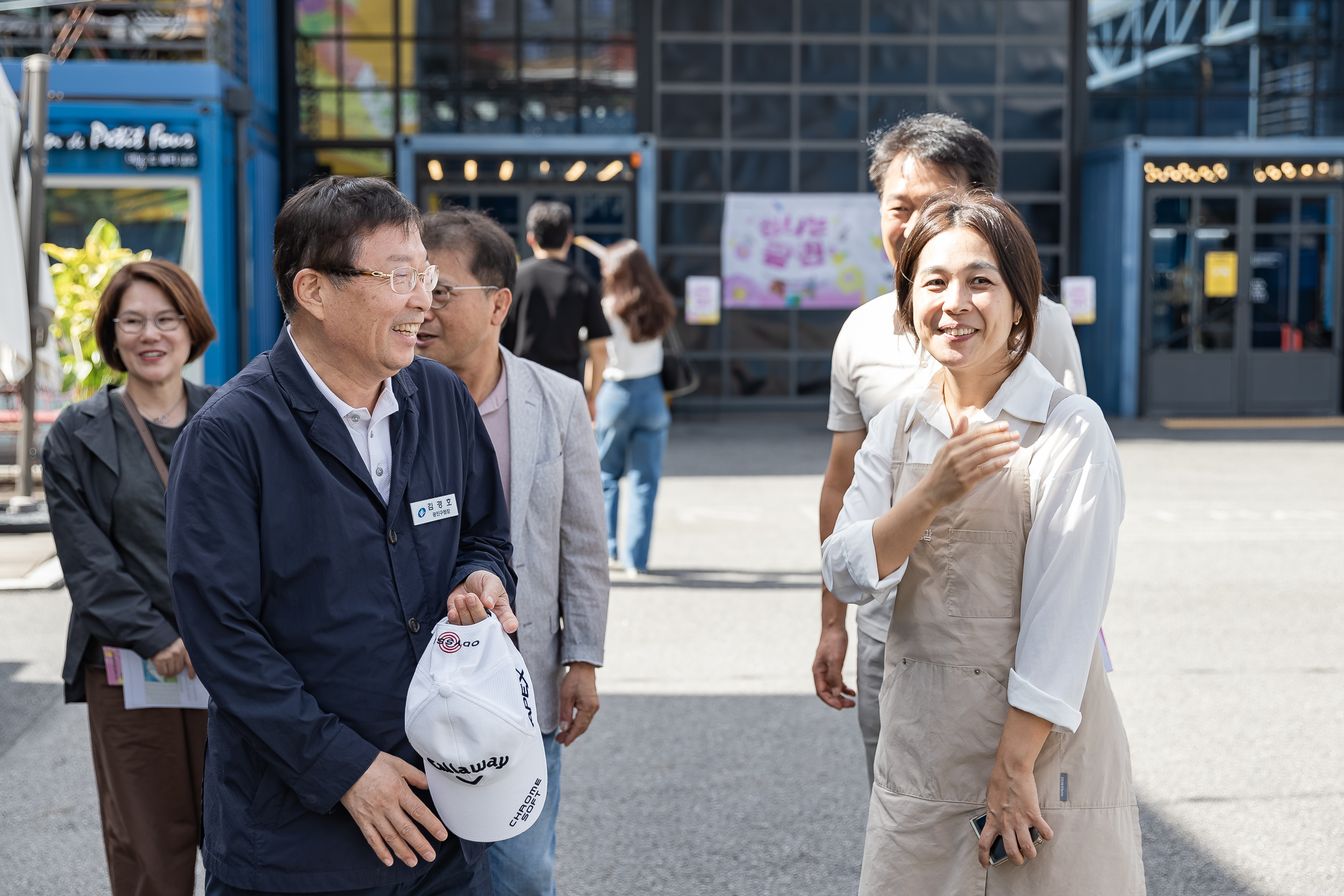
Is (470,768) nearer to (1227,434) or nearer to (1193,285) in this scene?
(1227,434)

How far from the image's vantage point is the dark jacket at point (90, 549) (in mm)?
3211

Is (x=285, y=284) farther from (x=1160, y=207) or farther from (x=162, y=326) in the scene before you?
(x=1160, y=207)

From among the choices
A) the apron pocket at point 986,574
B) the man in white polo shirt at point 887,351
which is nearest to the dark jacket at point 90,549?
the man in white polo shirt at point 887,351

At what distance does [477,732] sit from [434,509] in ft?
1.33

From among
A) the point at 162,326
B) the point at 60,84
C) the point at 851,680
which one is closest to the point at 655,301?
the point at 851,680

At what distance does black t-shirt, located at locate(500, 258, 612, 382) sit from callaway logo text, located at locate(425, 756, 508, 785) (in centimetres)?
516

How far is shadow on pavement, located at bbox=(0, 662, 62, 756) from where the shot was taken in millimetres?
5246

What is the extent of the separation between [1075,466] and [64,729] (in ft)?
14.5

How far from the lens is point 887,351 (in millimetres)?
3148

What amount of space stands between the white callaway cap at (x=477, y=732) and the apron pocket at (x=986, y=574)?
77cm

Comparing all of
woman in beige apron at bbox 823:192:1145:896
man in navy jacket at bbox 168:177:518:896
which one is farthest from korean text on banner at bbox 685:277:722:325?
man in navy jacket at bbox 168:177:518:896

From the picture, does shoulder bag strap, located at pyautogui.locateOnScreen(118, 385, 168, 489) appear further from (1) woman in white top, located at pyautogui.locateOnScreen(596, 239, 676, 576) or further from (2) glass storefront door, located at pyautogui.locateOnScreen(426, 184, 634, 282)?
(2) glass storefront door, located at pyautogui.locateOnScreen(426, 184, 634, 282)

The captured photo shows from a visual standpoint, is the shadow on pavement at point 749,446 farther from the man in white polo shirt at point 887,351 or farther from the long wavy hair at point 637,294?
the man in white polo shirt at point 887,351

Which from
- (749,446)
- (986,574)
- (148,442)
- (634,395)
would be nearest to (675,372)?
(634,395)
